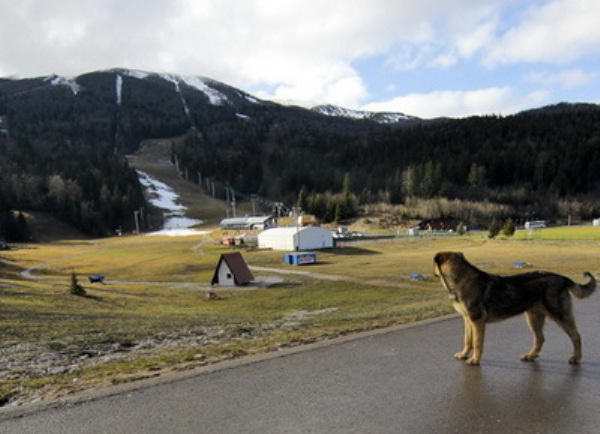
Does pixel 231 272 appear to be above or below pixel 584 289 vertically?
below

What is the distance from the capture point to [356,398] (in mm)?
6578

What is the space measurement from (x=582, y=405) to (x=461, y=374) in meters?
1.77

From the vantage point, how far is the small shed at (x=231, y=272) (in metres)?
47.8

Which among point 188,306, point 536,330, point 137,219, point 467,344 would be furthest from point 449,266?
point 137,219

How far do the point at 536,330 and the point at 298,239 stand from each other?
77453mm

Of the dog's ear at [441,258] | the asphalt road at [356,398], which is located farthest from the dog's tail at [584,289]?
the dog's ear at [441,258]

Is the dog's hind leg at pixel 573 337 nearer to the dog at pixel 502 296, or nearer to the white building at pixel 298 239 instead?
the dog at pixel 502 296

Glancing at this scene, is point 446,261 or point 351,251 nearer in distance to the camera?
point 446,261

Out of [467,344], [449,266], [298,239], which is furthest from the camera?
[298,239]

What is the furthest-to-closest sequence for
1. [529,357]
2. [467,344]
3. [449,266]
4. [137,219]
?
[137,219], [467,344], [529,357], [449,266]

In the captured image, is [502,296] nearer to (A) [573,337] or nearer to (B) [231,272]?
(A) [573,337]

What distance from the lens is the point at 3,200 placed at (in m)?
146

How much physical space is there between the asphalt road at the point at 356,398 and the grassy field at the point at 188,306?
43.3 inches

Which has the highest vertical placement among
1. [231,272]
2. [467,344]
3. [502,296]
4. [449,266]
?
[449,266]
